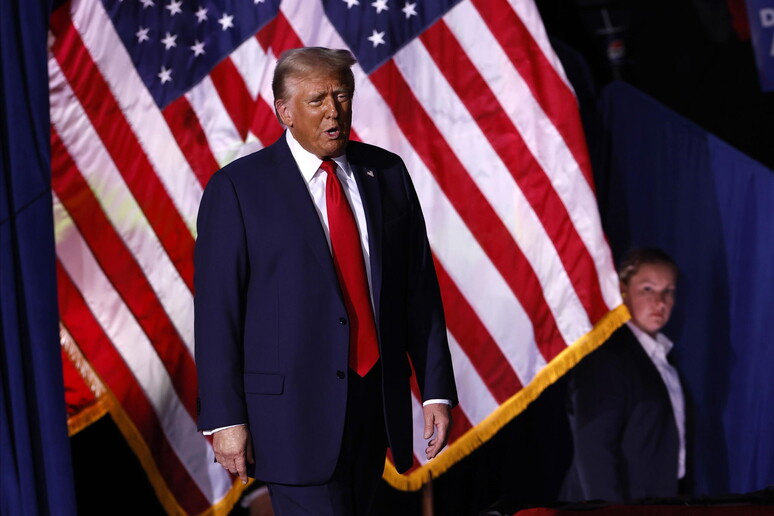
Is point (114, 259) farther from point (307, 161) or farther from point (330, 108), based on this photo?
point (330, 108)

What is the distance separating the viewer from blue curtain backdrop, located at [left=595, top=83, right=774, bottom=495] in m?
3.49

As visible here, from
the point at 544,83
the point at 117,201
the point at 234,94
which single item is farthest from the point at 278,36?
the point at 544,83

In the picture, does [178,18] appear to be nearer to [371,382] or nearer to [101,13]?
[101,13]

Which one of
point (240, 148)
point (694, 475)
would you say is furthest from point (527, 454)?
point (240, 148)

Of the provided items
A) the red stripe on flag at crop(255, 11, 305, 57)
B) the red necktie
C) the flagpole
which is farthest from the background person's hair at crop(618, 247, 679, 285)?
the red necktie

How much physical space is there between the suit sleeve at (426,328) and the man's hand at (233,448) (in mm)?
389

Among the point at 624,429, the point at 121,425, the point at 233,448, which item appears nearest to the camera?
the point at 233,448

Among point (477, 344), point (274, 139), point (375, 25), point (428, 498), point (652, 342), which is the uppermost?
point (375, 25)

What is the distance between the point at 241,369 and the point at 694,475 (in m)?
2.23

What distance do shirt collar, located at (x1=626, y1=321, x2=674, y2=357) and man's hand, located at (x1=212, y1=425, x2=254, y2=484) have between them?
6.65ft

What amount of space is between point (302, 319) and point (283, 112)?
0.41 m

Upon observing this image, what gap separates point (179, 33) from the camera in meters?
3.41

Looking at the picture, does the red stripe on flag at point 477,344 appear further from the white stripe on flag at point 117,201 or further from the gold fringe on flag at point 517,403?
the white stripe on flag at point 117,201

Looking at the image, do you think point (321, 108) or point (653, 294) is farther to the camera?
point (653, 294)
